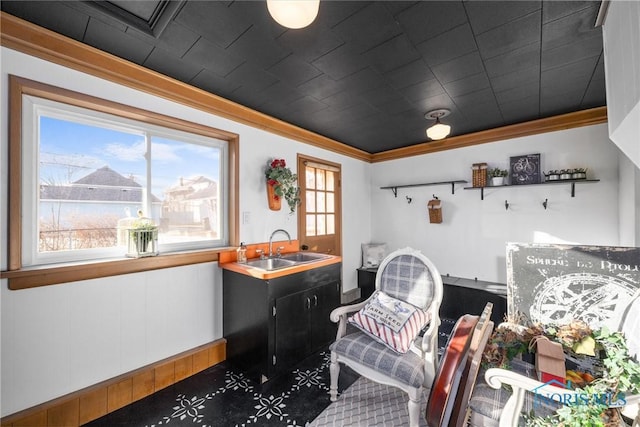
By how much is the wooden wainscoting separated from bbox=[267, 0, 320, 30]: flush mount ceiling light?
244cm

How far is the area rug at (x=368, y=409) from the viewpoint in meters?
1.71

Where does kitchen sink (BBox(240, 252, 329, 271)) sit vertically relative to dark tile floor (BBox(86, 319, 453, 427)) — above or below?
above

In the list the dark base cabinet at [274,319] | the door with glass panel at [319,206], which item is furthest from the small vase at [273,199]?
the dark base cabinet at [274,319]

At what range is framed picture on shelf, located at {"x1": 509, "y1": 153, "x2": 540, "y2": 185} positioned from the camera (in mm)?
3000

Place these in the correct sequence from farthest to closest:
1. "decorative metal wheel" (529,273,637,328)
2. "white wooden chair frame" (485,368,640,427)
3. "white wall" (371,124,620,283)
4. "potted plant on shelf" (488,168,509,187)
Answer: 1. "potted plant on shelf" (488,168,509,187)
2. "white wall" (371,124,620,283)
3. "decorative metal wheel" (529,273,637,328)
4. "white wooden chair frame" (485,368,640,427)

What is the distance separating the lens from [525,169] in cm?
305

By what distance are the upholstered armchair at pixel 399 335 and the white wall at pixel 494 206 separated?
1857mm

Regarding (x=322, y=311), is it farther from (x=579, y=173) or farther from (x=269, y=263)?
(x=579, y=173)

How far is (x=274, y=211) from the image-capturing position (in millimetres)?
2955

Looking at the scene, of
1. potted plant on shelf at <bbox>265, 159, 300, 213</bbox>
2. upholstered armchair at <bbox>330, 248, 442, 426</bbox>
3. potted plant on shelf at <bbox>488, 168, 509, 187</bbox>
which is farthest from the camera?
potted plant on shelf at <bbox>488, 168, 509, 187</bbox>

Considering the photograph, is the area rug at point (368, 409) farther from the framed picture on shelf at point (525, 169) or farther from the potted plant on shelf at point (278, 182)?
the framed picture on shelf at point (525, 169)

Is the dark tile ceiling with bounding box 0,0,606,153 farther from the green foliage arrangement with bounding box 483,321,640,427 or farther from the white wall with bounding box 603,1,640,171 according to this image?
the green foliage arrangement with bounding box 483,321,640,427

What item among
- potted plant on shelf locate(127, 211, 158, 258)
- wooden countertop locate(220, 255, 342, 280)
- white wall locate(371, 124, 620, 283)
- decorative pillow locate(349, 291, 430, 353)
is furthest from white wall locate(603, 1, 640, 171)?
potted plant on shelf locate(127, 211, 158, 258)

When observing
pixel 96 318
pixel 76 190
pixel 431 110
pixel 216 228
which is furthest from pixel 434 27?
pixel 96 318
